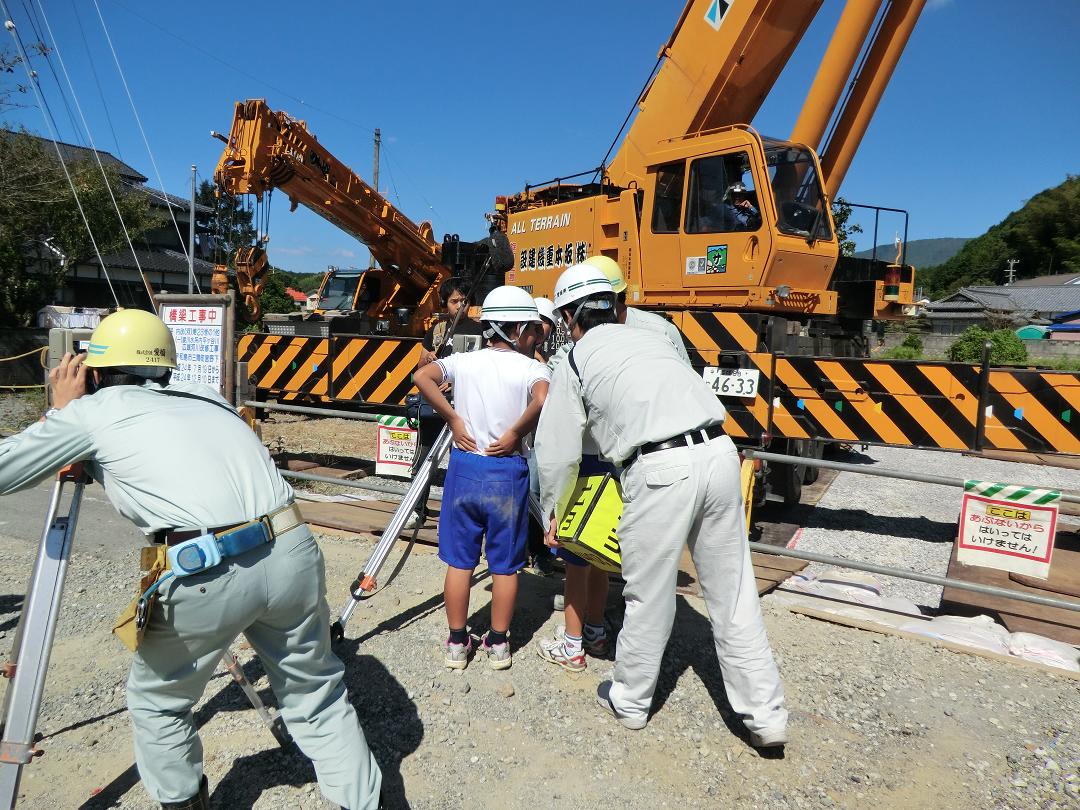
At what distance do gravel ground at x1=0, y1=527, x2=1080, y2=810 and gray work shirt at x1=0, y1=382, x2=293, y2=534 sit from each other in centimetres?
124

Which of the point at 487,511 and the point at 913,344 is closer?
the point at 487,511

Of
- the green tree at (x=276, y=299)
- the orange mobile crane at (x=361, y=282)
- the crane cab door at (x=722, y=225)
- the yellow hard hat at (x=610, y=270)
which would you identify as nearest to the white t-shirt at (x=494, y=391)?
the yellow hard hat at (x=610, y=270)

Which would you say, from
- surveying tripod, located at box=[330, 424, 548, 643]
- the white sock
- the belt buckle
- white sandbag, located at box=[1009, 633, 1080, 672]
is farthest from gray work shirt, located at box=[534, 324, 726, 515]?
white sandbag, located at box=[1009, 633, 1080, 672]

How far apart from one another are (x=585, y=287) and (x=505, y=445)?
2.73ft

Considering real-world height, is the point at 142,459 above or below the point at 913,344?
below

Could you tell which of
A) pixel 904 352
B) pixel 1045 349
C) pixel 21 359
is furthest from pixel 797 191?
pixel 1045 349

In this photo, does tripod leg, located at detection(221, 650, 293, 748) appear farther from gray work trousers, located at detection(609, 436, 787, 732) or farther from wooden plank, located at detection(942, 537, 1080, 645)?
wooden plank, located at detection(942, 537, 1080, 645)

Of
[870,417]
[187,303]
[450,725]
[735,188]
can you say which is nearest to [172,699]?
[450,725]

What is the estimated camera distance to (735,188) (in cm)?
659

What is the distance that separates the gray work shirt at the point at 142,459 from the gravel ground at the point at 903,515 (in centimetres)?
452

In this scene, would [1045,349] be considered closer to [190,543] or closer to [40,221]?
[190,543]

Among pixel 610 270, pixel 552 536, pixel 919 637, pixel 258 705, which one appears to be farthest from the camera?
pixel 919 637

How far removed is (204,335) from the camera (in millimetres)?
6129

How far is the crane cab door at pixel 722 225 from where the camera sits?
6492 millimetres
